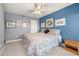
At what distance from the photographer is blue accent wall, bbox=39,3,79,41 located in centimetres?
157

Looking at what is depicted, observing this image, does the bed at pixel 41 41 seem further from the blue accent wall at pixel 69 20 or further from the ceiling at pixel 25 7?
the ceiling at pixel 25 7

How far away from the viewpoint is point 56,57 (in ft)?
4.36

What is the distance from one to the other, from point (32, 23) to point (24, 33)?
24 cm

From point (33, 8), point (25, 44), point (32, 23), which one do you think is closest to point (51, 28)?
point (32, 23)

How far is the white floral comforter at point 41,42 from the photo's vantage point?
1566 mm

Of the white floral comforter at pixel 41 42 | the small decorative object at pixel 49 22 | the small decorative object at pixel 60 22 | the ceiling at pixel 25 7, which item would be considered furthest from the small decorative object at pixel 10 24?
the small decorative object at pixel 60 22

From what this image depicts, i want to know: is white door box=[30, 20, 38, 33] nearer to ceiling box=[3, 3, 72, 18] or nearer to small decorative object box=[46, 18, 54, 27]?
ceiling box=[3, 3, 72, 18]

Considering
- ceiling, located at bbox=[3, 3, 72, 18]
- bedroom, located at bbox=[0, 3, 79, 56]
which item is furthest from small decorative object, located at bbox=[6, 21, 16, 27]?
ceiling, located at bbox=[3, 3, 72, 18]

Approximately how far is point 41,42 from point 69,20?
73 cm

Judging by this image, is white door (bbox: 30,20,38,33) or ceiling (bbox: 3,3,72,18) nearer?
ceiling (bbox: 3,3,72,18)

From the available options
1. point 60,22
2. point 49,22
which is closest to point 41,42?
point 49,22

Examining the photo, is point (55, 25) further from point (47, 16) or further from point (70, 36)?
point (70, 36)

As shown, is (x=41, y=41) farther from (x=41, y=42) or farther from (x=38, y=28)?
(x=38, y=28)

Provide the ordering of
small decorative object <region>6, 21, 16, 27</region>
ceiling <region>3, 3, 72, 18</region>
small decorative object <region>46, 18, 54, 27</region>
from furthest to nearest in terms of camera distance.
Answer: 1. small decorative object <region>46, 18, 54, 27</region>
2. small decorative object <region>6, 21, 16, 27</region>
3. ceiling <region>3, 3, 72, 18</region>
